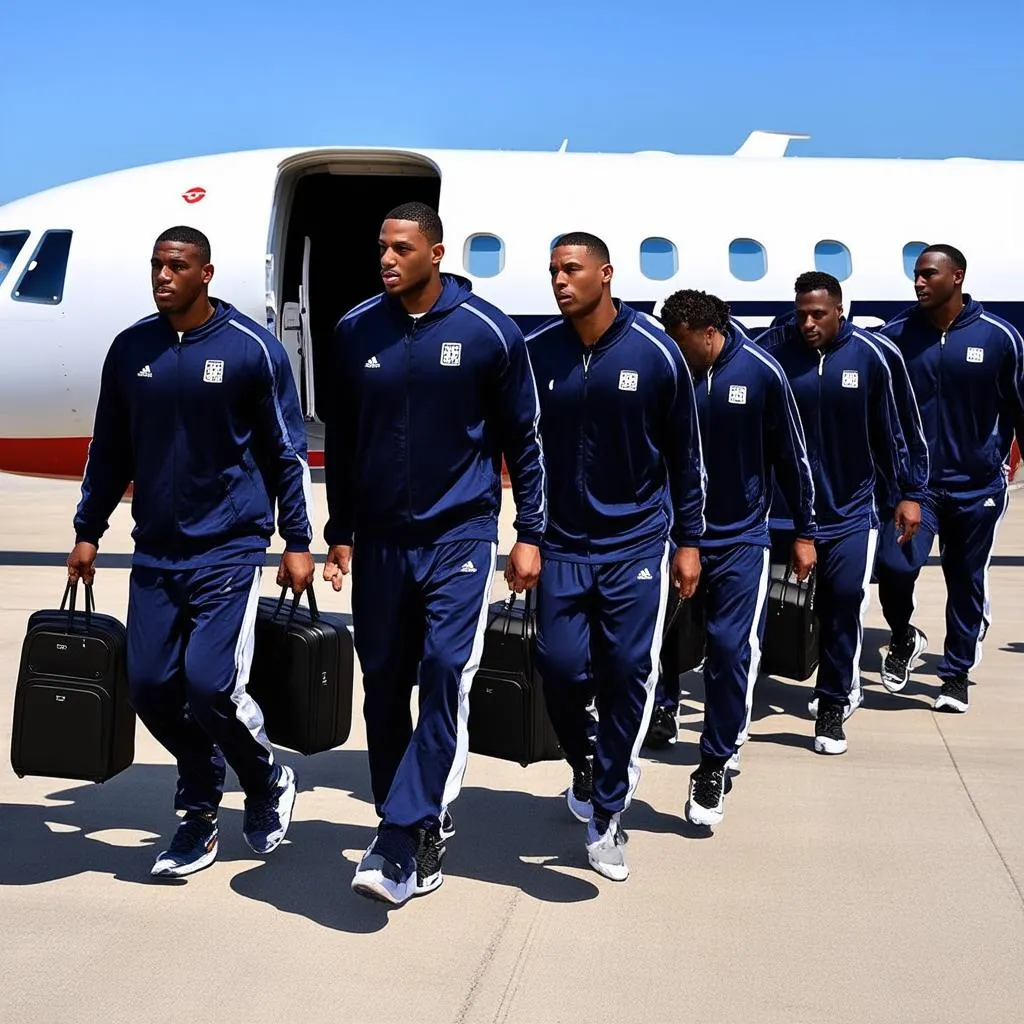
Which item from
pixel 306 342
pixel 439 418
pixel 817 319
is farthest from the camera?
pixel 306 342

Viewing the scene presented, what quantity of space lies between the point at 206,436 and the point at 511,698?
4.18ft

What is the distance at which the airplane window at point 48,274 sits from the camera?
11250 mm

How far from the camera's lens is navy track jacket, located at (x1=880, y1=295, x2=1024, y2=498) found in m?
7.27

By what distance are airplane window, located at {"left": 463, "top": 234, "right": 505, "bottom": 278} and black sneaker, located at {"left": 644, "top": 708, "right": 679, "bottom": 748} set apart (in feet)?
18.6

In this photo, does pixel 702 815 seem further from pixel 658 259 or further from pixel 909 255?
pixel 909 255

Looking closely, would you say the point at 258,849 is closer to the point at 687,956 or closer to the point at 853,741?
the point at 687,956

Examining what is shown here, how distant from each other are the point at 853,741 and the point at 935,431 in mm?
1654

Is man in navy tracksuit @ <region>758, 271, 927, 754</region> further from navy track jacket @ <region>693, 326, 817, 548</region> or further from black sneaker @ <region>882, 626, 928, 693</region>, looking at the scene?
black sneaker @ <region>882, 626, 928, 693</region>

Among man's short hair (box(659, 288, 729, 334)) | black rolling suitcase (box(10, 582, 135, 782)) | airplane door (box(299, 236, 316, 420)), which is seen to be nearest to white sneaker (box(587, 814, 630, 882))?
black rolling suitcase (box(10, 582, 135, 782))

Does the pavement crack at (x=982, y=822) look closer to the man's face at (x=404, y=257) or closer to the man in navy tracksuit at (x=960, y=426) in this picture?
the man in navy tracksuit at (x=960, y=426)

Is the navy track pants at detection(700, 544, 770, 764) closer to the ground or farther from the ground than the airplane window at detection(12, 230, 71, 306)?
closer to the ground

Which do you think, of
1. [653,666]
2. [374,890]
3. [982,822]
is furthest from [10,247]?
[982,822]

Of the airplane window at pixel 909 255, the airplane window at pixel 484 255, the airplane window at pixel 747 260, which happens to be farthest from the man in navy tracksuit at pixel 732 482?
the airplane window at pixel 909 255

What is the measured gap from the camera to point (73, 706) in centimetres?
471
